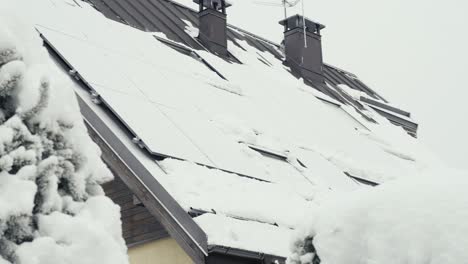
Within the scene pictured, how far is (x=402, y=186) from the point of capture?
12.5 feet

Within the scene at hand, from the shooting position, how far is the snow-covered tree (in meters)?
2.18

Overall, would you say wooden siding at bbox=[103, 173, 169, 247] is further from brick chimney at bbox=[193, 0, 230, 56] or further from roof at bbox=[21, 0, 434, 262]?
brick chimney at bbox=[193, 0, 230, 56]

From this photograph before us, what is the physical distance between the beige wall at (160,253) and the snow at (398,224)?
2.98 meters

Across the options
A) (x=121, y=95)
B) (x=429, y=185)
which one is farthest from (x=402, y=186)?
(x=121, y=95)

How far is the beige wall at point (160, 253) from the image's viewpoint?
6852 mm

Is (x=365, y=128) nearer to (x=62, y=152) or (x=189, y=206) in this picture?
(x=189, y=206)

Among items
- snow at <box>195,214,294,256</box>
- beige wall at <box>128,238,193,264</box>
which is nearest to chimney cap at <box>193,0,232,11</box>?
beige wall at <box>128,238,193,264</box>

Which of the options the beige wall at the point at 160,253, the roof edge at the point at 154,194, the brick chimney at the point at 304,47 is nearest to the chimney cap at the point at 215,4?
the brick chimney at the point at 304,47

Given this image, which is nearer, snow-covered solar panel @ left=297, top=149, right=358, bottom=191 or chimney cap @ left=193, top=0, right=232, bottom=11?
snow-covered solar panel @ left=297, top=149, right=358, bottom=191

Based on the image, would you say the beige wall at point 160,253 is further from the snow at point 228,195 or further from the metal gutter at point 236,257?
the metal gutter at point 236,257

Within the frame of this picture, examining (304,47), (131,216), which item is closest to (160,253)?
(131,216)

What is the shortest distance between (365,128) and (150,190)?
266 inches

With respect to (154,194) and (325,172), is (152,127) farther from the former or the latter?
(325,172)

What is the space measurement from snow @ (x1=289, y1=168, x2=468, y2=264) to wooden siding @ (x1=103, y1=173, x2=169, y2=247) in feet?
10.9
